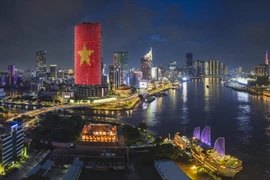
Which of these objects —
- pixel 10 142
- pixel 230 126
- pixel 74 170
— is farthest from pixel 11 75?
pixel 74 170

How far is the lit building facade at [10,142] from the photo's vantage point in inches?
261

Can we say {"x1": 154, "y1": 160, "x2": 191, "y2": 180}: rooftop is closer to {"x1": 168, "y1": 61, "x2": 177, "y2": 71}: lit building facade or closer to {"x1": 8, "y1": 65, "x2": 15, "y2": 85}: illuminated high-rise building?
{"x1": 8, "y1": 65, "x2": 15, "y2": 85}: illuminated high-rise building

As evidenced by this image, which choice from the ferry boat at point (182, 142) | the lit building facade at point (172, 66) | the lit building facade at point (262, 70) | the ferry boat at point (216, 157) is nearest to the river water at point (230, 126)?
the ferry boat at point (216, 157)

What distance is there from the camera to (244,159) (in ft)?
25.4

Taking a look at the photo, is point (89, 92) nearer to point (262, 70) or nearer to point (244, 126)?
point (244, 126)

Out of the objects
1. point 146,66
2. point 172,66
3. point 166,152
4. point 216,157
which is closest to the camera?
point 216,157

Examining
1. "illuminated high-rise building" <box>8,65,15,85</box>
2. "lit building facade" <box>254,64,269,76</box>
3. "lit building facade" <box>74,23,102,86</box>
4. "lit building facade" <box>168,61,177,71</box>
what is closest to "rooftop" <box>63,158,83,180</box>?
"lit building facade" <box>74,23,102,86</box>

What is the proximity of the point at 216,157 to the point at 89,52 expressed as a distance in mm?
14594

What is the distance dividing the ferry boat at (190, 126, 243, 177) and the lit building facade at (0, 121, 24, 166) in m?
4.54

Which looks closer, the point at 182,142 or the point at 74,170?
the point at 74,170

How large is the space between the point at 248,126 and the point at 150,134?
4.40m

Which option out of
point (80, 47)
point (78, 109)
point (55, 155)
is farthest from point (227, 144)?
point (80, 47)

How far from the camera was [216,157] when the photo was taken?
711 centimetres

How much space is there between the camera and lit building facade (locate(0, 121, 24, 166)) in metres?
6.63
